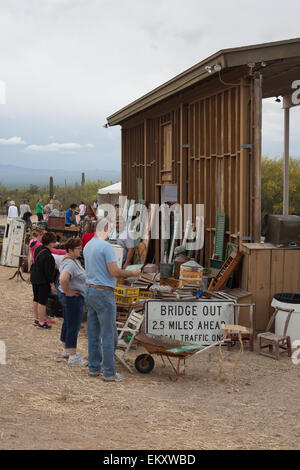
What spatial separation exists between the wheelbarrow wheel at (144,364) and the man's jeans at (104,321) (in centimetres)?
66

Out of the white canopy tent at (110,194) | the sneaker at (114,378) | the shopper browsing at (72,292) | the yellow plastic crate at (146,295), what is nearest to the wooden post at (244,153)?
the yellow plastic crate at (146,295)

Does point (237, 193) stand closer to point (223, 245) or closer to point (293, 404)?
point (223, 245)

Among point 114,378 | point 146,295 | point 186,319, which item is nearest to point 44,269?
point 146,295

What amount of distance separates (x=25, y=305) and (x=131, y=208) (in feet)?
25.0

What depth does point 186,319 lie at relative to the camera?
988 cm

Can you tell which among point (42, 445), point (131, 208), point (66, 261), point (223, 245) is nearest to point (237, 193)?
point (223, 245)

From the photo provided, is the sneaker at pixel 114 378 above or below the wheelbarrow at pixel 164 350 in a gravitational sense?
below

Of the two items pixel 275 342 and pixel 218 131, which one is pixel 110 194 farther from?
pixel 275 342

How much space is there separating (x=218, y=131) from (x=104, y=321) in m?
6.44

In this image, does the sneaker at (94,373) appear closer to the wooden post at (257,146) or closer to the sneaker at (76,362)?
the sneaker at (76,362)

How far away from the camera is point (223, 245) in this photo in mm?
12391

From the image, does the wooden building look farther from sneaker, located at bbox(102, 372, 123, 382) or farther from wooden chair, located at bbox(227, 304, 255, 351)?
sneaker, located at bbox(102, 372, 123, 382)

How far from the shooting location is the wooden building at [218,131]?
36.4 feet

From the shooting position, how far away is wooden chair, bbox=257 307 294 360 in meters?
9.44
